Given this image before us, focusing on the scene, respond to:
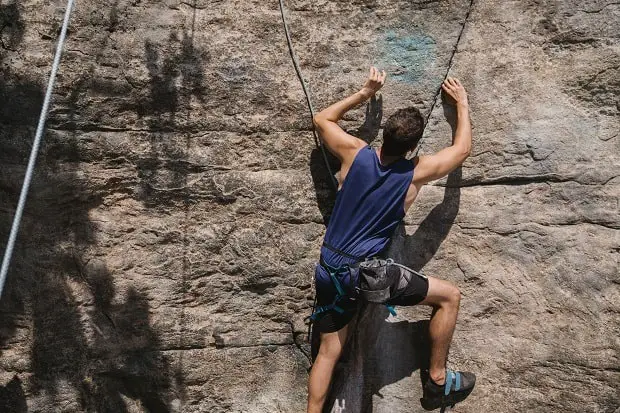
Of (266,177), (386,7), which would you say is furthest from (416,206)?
(386,7)

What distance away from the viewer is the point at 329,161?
154 inches

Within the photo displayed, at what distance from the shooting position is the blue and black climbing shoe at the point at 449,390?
13.1ft

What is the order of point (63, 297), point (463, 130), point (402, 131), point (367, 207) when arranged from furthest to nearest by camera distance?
point (63, 297) < point (463, 130) < point (367, 207) < point (402, 131)

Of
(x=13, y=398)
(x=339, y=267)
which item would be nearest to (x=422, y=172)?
(x=339, y=267)

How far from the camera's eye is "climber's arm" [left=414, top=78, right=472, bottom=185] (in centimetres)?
361

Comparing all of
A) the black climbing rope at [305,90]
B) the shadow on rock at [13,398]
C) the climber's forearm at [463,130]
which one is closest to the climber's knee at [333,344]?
the black climbing rope at [305,90]

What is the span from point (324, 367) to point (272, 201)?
3.25 ft

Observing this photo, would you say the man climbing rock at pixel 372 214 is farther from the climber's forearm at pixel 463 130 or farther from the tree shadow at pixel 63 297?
the tree shadow at pixel 63 297

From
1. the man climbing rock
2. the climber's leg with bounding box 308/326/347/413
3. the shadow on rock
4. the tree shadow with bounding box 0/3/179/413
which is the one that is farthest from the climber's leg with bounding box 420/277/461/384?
the shadow on rock

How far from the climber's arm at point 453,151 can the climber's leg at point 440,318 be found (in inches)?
23.6

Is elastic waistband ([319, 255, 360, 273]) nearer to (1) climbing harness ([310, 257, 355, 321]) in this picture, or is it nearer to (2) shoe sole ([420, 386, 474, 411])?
(1) climbing harness ([310, 257, 355, 321])

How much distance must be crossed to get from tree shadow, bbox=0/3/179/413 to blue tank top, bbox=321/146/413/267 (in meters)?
1.24

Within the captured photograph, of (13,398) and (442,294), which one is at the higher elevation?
(442,294)

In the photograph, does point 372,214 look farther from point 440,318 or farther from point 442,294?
point 440,318
